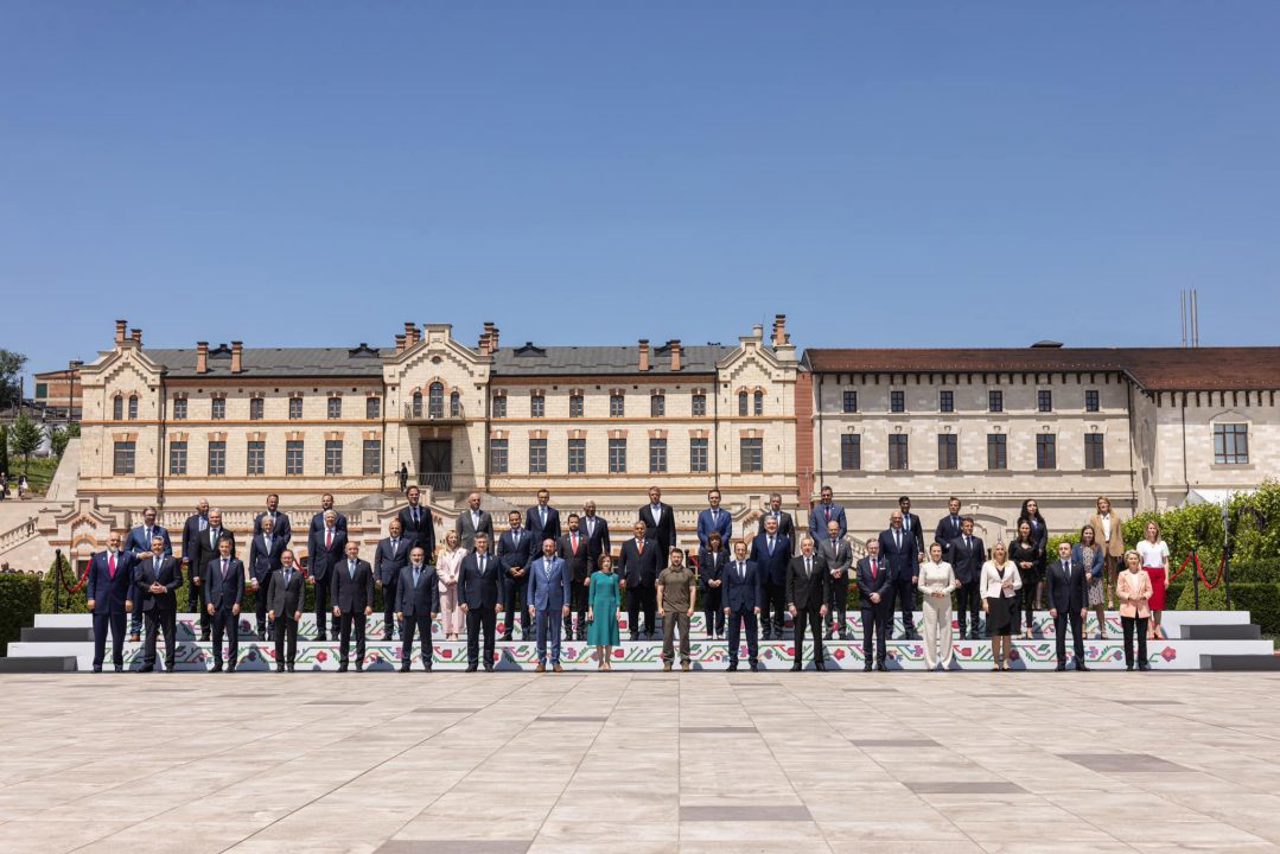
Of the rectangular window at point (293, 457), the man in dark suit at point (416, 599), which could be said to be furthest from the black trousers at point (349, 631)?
the rectangular window at point (293, 457)

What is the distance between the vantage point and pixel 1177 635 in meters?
21.6

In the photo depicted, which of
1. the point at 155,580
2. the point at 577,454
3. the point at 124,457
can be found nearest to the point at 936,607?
the point at 155,580

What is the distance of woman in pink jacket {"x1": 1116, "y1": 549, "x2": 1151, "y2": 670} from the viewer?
59.0 feet

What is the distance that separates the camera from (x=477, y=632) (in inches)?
743

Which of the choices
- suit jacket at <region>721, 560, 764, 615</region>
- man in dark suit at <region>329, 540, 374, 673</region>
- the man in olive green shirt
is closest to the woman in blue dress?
the man in olive green shirt

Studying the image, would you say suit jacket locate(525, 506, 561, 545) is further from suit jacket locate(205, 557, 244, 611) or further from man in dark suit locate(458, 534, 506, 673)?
suit jacket locate(205, 557, 244, 611)

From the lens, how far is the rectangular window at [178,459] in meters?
64.4

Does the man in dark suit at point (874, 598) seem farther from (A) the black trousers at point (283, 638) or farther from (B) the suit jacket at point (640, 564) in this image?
(A) the black trousers at point (283, 638)

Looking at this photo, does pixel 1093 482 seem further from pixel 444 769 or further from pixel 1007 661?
pixel 444 769

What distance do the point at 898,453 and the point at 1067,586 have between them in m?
43.4

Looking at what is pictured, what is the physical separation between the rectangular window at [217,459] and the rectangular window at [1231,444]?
161 feet

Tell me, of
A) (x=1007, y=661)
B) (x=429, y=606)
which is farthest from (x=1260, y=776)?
(x=429, y=606)

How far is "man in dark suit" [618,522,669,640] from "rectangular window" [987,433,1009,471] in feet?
142

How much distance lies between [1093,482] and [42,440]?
3412 inches
